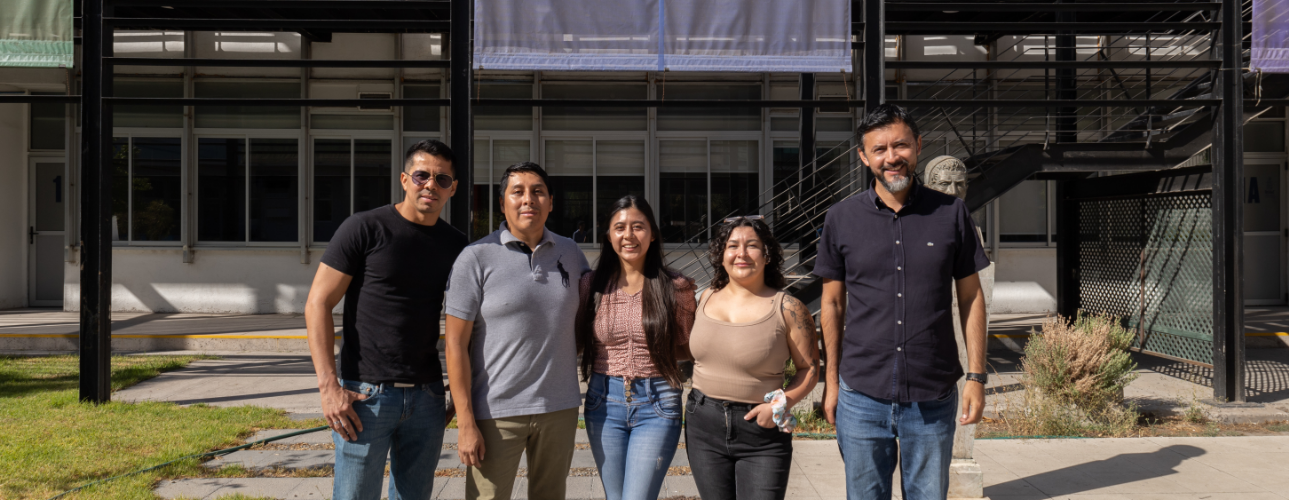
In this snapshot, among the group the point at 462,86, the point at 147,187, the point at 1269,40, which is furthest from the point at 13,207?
the point at 1269,40

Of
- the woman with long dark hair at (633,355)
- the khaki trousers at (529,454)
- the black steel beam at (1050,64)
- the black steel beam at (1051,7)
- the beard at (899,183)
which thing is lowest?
the khaki trousers at (529,454)

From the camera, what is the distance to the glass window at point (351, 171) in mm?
14555

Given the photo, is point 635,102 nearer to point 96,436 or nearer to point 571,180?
point 96,436

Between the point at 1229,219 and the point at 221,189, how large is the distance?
15.2 meters

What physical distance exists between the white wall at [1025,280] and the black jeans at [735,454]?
12.9 metres

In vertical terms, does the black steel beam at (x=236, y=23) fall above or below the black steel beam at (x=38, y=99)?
above

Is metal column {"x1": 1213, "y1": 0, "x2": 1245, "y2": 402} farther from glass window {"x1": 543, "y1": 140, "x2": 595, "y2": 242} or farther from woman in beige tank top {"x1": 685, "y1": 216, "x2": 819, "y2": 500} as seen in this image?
glass window {"x1": 543, "y1": 140, "x2": 595, "y2": 242}

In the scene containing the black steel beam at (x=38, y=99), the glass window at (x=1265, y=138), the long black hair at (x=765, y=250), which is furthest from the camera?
the glass window at (x=1265, y=138)

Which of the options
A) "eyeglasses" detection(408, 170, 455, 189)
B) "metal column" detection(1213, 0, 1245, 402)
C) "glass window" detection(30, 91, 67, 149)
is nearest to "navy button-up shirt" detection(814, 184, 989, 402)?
"eyeglasses" detection(408, 170, 455, 189)

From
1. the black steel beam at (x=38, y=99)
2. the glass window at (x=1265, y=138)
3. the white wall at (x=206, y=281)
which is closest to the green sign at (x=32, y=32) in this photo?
the black steel beam at (x=38, y=99)

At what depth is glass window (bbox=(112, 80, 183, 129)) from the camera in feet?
46.8

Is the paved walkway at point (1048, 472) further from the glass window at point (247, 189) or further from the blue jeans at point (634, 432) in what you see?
the glass window at point (247, 189)

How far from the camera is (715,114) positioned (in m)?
14.5

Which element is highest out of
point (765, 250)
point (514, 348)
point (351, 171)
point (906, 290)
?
point (351, 171)
